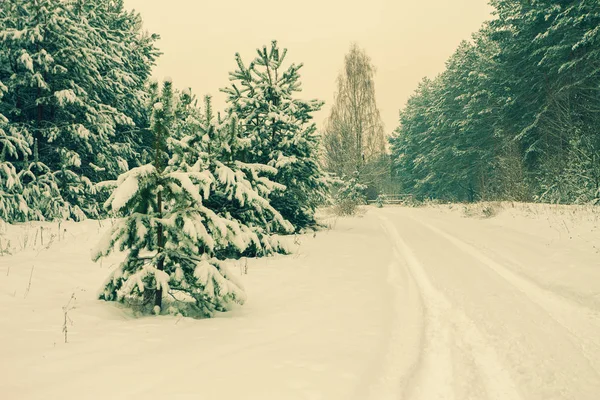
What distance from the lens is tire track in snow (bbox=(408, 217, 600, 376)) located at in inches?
164

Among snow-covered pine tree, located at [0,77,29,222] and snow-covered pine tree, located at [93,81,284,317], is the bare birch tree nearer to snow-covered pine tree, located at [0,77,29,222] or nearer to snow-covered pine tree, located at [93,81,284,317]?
snow-covered pine tree, located at [0,77,29,222]

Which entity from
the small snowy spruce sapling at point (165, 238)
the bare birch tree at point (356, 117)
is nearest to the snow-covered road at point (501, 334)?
the small snowy spruce sapling at point (165, 238)

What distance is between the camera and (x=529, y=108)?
24203 millimetres

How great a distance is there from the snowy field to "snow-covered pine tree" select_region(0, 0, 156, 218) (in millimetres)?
6872

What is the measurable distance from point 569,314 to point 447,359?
258cm

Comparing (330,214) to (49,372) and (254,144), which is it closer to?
(254,144)

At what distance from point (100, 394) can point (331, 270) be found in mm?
6151

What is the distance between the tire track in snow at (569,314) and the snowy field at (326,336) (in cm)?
2

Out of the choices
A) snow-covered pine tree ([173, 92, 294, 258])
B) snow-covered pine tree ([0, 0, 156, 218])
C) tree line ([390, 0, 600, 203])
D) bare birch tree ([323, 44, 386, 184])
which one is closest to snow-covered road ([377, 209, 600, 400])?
snow-covered pine tree ([173, 92, 294, 258])

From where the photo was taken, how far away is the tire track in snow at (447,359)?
10.5 ft

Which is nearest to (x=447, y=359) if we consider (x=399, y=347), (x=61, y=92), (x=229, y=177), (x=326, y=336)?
(x=399, y=347)

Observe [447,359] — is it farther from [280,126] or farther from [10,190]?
[10,190]

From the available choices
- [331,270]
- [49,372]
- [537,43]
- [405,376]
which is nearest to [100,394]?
[49,372]

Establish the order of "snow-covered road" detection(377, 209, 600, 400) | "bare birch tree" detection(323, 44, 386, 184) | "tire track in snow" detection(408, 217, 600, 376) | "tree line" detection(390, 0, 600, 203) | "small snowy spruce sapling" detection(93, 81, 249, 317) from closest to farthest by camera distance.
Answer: "snow-covered road" detection(377, 209, 600, 400)
"tire track in snow" detection(408, 217, 600, 376)
"small snowy spruce sapling" detection(93, 81, 249, 317)
"tree line" detection(390, 0, 600, 203)
"bare birch tree" detection(323, 44, 386, 184)
